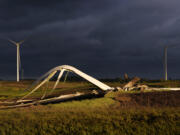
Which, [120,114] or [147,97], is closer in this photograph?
[120,114]

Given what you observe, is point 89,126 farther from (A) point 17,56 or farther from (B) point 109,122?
(A) point 17,56

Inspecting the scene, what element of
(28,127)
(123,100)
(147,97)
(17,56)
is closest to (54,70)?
(123,100)

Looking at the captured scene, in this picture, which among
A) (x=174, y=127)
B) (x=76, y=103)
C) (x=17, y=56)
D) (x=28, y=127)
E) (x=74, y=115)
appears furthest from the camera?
(x=17, y=56)

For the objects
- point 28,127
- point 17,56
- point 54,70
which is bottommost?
point 28,127

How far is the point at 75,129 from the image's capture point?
43.6 feet

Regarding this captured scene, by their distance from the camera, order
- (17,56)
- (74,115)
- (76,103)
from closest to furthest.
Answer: (74,115) < (76,103) < (17,56)

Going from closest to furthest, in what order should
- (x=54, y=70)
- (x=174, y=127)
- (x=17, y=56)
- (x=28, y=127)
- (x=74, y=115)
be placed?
(x=174, y=127) < (x=28, y=127) < (x=74, y=115) < (x=54, y=70) < (x=17, y=56)

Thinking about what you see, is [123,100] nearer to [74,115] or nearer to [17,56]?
[74,115]

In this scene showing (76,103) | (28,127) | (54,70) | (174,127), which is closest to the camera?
(174,127)

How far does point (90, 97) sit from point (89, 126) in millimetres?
13211

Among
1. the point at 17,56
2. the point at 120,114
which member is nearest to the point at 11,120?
the point at 120,114

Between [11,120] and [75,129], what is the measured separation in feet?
16.7

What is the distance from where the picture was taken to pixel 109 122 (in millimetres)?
13711

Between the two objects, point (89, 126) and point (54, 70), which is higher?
point (54, 70)
